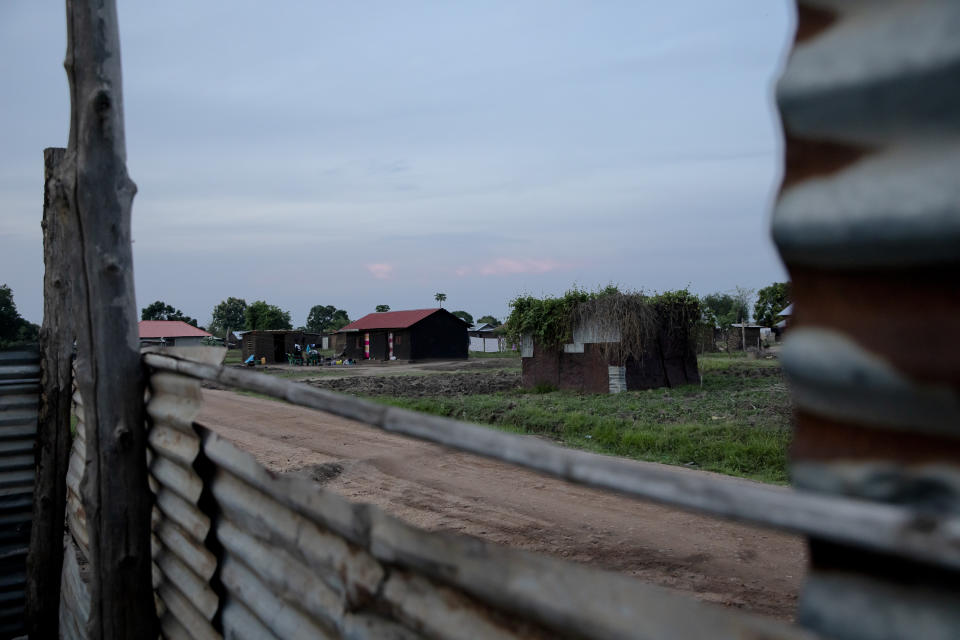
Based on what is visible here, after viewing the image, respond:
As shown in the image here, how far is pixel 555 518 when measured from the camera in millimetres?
6758

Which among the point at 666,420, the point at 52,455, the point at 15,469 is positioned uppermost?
the point at 52,455

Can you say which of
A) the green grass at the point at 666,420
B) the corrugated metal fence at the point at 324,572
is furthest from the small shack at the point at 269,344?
the corrugated metal fence at the point at 324,572

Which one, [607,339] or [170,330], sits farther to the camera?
[170,330]

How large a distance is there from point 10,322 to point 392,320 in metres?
22.8

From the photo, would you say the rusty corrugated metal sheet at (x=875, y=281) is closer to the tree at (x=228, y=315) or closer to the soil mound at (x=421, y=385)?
the soil mound at (x=421, y=385)

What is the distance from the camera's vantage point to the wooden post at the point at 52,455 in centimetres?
559

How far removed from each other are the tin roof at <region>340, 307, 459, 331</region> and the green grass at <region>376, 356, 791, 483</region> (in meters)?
24.9

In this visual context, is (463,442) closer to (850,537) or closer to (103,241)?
(850,537)

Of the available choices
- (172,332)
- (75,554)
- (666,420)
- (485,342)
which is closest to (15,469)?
(75,554)

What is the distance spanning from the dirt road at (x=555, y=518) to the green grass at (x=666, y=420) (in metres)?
2.22

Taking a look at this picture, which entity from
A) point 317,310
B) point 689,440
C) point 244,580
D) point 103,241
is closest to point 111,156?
point 103,241

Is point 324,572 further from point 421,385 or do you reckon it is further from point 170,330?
point 170,330

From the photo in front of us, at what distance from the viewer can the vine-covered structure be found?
55.3 ft

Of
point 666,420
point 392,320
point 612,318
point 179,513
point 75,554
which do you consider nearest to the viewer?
point 179,513
